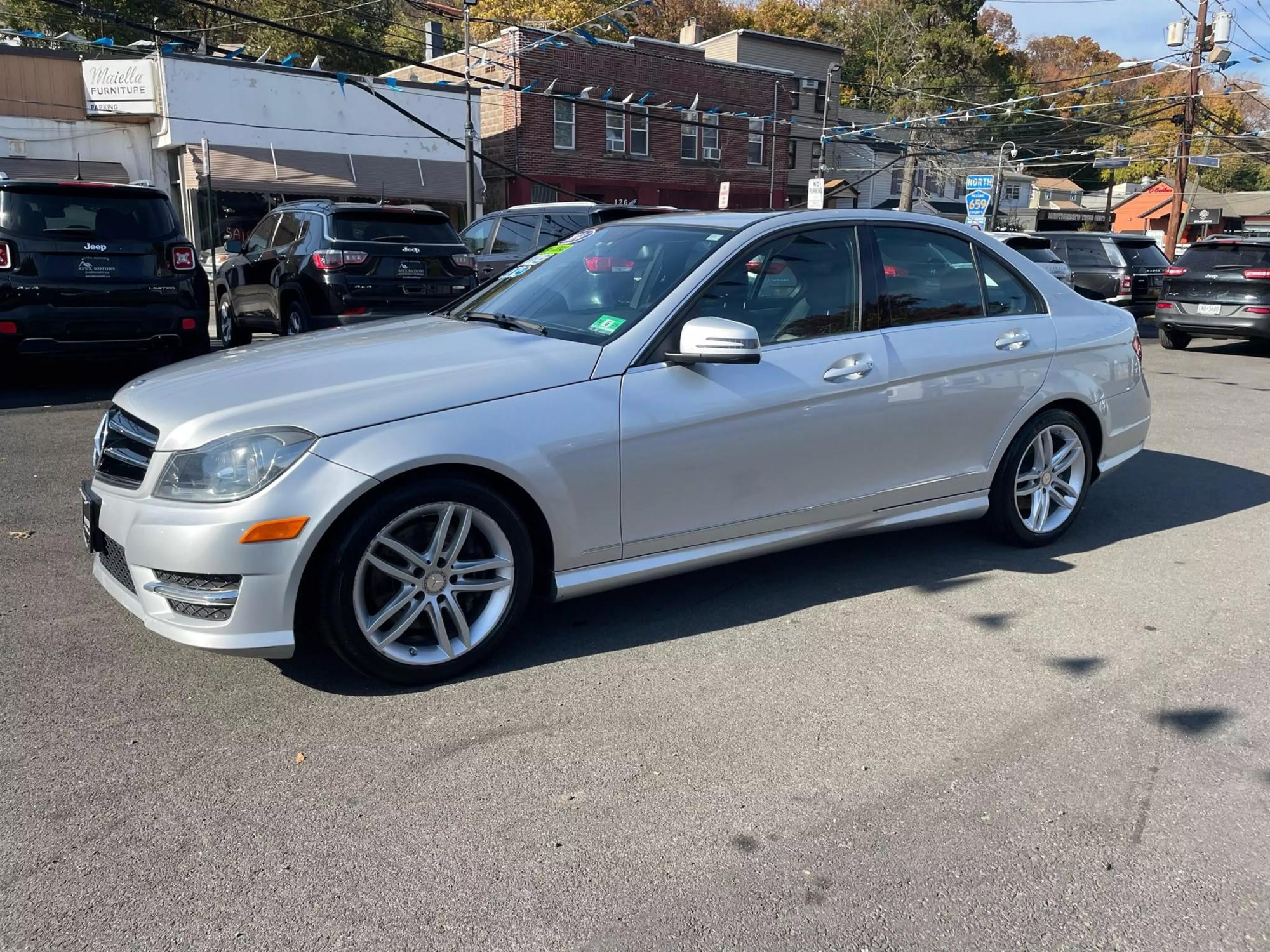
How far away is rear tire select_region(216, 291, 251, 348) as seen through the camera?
1186 cm

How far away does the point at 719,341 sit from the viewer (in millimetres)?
3781

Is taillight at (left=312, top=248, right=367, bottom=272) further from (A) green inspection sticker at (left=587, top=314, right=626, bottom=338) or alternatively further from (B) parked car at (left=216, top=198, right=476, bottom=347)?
(A) green inspection sticker at (left=587, top=314, right=626, bottom=338)

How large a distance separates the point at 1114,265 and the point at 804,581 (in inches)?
663

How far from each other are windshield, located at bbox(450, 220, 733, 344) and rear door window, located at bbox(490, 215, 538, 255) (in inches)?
330

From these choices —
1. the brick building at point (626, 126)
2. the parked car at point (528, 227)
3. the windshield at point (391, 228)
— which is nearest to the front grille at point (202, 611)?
the windshield at point (391, 228)

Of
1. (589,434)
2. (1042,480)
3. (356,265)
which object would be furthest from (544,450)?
(356,265)

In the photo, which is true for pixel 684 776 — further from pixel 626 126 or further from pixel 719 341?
pixel 626 126

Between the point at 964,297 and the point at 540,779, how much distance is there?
3198 millimetres

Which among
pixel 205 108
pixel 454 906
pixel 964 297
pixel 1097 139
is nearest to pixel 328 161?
pixel 205 108

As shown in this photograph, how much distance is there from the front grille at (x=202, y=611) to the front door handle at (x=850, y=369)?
2.50 m

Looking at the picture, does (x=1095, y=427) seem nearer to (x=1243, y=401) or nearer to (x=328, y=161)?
(x=1243, y=401)

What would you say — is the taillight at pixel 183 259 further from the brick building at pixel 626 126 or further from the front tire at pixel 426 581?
the brick building at pixel 626 126

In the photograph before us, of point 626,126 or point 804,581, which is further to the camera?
point 626,126

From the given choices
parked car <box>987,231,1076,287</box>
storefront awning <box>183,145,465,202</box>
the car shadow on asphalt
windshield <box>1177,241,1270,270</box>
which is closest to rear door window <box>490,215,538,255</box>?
parked car <box>987,231,1076,287</box>
